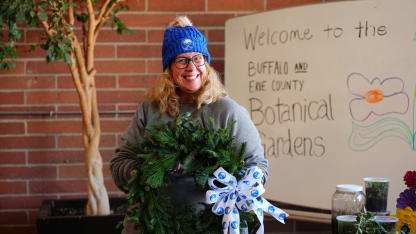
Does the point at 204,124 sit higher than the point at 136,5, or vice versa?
the point at 136,5

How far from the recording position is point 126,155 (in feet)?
5.13

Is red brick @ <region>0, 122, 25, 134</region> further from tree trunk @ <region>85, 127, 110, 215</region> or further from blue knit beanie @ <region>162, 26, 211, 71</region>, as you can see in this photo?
blue knit beanie @ <region>162, 26, 211, 71</region>

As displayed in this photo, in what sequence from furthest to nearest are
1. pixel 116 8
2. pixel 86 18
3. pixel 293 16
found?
pixel 116 8
pixel 86 18
pixel 293 16

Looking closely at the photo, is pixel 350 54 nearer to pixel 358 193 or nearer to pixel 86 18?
pixel 358 193

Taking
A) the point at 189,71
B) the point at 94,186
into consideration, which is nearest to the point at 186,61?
the point at 189,71

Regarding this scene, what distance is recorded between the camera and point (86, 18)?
229cm

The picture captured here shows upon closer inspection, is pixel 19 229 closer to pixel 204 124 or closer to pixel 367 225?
pixel 204 124

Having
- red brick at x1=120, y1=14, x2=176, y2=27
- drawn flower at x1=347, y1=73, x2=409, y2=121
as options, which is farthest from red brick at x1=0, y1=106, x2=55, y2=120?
drawn flower at x1=347, y1=73, x2=409, y2=121

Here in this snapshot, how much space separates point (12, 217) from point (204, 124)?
1511 mm

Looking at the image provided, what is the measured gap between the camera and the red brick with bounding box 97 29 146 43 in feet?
8.26

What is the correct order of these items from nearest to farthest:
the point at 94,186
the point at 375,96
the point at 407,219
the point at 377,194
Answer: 1. the point at 407,219
2. the point at 377,194
3. the point at 375,96
4. the point at 94,186

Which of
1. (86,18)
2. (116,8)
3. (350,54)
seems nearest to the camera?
(350,54)

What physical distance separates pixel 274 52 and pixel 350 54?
0.36 m

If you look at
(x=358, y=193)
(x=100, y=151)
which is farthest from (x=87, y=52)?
(x=358, y=193)
